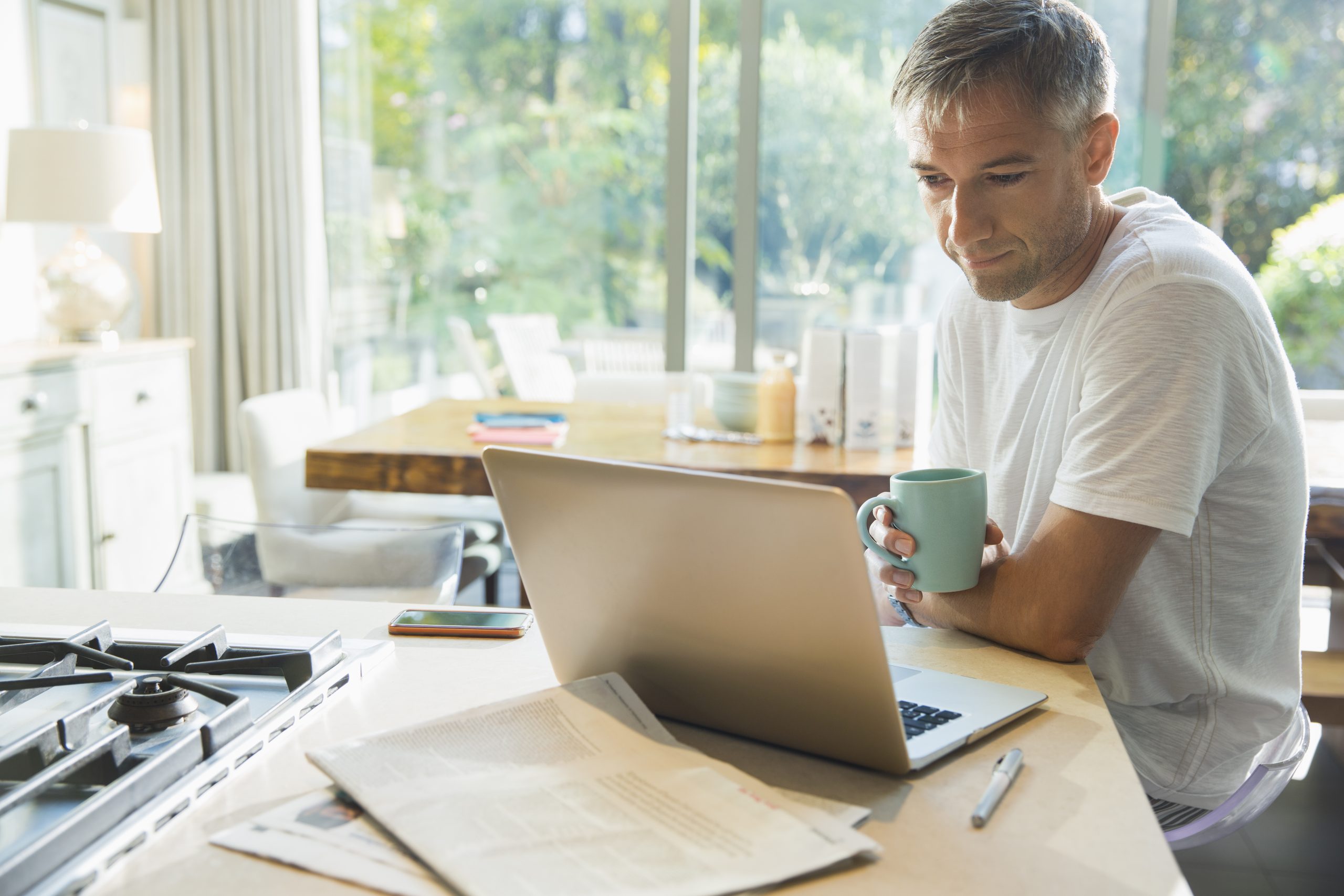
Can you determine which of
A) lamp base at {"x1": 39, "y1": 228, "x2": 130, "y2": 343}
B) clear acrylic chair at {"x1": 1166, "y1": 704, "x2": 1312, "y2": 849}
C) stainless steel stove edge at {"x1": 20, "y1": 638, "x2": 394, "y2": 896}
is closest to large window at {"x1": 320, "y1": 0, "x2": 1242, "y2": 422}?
lamp base at {"x1": 39, "y1": 228, "x2": 130, "y2": 343}

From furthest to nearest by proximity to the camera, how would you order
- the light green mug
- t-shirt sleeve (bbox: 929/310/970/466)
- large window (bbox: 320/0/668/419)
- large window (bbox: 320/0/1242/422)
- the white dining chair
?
large window (bbox: 320/0/668/419)
large window (bbox: 320/0/1242/422)
the white dining chair
t-shirt sleeve (bbox: 929/310/970/466)
the light green mug

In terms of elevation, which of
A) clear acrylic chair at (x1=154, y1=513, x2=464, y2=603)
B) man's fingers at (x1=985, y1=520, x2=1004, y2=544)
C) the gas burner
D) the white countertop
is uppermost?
the white countertop

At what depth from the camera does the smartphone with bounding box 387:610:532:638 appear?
1088 millimetres

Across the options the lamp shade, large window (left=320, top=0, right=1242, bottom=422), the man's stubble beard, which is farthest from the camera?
large window (left=320, top=0, right=1242, bottom=422)

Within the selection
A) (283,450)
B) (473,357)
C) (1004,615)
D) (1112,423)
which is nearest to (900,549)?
(1004,615)

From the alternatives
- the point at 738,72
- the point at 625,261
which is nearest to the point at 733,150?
the point at 738,72

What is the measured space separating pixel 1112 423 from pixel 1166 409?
0.05m

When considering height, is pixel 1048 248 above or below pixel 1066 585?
above

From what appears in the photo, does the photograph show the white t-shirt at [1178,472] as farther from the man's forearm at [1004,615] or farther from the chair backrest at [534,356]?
the chair backrest at [534,356]

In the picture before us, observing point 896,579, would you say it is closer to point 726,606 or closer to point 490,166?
point 726,606

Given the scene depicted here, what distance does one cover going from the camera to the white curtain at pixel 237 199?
14.8 feet

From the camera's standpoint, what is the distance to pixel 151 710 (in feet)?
2.67

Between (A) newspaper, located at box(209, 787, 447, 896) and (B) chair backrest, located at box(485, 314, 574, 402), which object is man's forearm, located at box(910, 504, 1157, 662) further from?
(B) chair backrest, located at box(485, 314, 574, 402)

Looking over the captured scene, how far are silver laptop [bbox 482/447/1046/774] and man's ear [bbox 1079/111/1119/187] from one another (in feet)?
2.02
